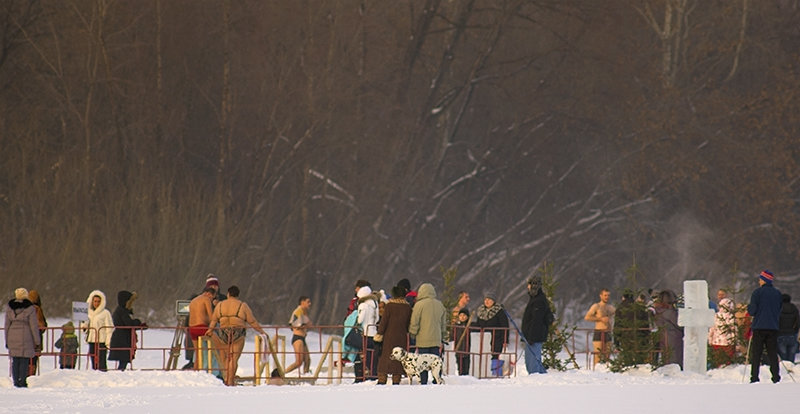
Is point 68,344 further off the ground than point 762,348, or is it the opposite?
point 762,348

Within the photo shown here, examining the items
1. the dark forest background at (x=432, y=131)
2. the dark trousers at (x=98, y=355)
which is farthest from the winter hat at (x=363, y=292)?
the dark forest background at (x=432, y=131)

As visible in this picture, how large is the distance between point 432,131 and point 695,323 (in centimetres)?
2894

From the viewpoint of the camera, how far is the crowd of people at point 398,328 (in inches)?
830

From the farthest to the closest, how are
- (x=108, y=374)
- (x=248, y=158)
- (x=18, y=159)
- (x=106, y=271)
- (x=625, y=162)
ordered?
1. (x=625, y=162)
2. (x=248, y=158)
3. (x=18, y=159)
4. (x=106, y=271)
5. (x=108, y=374)

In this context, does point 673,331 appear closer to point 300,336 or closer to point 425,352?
point 425,352

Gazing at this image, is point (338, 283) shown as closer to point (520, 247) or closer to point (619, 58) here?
point (520, 247)

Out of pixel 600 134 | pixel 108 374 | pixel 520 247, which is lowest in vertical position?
pixel 108 374

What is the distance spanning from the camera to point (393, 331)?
2105cm

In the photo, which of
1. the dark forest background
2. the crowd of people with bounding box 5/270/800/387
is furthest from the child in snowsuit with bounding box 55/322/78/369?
the dark forest background

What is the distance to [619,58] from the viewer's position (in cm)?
5106

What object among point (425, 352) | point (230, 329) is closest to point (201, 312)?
point (230, 329)

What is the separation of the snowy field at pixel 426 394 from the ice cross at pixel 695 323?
0.31m

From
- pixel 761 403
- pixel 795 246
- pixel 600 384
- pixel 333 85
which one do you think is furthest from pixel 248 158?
pixel 761 403

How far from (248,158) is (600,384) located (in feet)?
87.7
